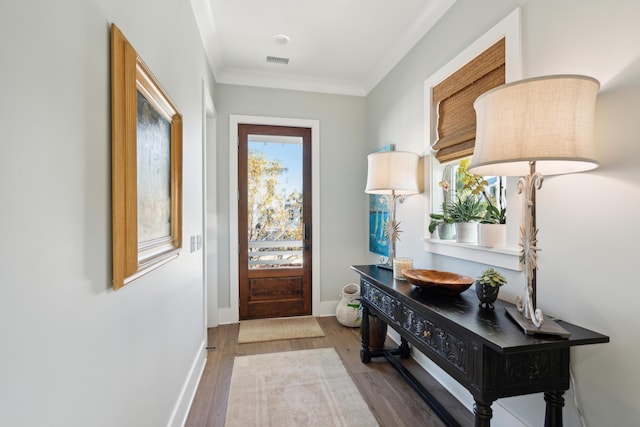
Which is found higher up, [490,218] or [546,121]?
[546,121]

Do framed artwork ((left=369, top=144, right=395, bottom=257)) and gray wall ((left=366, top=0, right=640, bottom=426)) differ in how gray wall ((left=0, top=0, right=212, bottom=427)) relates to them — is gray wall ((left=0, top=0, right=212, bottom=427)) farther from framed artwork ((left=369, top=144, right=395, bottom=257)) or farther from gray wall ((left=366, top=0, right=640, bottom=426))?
framed artwork ((left=369, top=144, right=395, bottom=257))

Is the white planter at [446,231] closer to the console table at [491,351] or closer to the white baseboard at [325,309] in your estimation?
the console table at [491,351]

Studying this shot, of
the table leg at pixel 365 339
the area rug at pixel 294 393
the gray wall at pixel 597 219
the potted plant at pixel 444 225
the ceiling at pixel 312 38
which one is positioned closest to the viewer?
the gray wall at pixel 597 219

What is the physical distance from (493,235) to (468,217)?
27cm

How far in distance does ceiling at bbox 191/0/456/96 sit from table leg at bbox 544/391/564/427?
239 cm

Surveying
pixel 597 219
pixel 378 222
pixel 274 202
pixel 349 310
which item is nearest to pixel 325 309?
pixel 349 310

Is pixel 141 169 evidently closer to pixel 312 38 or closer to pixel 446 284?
pixel 446 284

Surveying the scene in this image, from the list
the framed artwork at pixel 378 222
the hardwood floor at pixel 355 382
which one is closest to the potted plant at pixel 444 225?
the framed artwork at pixel 378 222

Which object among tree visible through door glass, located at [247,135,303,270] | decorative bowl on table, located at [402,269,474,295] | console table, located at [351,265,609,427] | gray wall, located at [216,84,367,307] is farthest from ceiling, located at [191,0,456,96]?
console table, located at [351,265,609,427]

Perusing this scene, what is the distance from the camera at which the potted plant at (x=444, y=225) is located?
2158 millimetres

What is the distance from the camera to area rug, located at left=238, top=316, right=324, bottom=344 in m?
3.13

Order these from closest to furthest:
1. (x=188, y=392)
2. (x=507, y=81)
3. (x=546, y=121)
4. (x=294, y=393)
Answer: (x=546, y=121) → (x=507, y=81) → (x=188, y=392) → (x=294, y=393)

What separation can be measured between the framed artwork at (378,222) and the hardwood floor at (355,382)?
3.06 ft

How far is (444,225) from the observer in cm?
219
